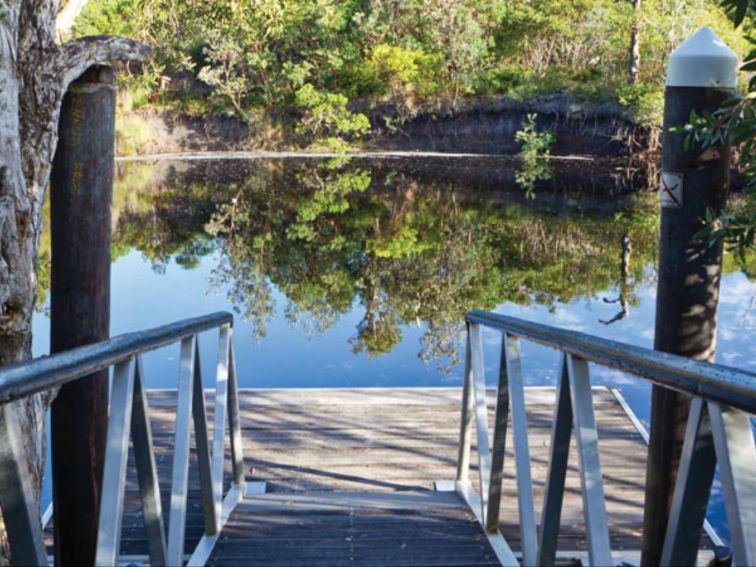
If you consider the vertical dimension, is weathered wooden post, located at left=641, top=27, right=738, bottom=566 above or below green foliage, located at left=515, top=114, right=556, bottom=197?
above

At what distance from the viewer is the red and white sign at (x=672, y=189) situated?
326 cm

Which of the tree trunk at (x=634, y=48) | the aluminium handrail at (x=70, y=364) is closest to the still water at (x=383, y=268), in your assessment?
the tree trunk at (x=634, y=48)

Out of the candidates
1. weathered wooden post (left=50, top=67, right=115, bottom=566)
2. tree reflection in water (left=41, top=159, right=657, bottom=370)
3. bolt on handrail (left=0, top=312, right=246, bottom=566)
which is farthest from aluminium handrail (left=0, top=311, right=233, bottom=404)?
tree reflection in water (left=41, top=159, right=657, bottom=370)

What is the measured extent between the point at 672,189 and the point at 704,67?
1.27ft

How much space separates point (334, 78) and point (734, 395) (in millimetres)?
30425

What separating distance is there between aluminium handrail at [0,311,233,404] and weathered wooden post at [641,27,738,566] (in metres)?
1.62

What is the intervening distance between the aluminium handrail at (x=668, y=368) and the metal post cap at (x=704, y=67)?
120cm

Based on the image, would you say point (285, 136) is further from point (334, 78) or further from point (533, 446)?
point (533, 446)

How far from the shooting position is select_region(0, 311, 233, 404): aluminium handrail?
147 centimetres

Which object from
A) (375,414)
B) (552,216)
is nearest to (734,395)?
(375,414)

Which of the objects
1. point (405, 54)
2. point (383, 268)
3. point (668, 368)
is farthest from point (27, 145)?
point (405, 54)

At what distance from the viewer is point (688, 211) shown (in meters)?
3.24

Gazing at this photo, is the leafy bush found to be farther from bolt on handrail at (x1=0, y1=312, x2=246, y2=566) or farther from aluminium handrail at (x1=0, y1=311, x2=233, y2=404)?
aluminium handrail at (x1=0, y1=311, x2=233, y2=404)

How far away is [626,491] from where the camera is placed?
16.2 ft
